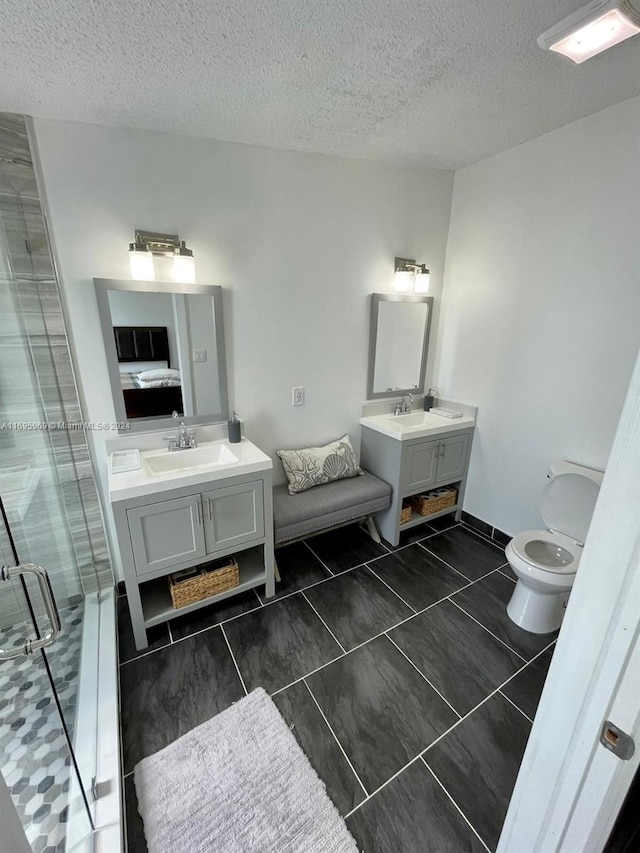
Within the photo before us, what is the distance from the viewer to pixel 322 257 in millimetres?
2344

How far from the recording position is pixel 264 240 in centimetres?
214

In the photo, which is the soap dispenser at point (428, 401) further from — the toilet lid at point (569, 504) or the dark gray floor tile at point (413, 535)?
the toilet lid at point (569, 504)

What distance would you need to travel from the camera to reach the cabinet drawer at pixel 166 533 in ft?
5.53

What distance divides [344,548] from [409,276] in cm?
202

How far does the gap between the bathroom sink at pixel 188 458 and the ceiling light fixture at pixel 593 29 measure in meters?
2.06

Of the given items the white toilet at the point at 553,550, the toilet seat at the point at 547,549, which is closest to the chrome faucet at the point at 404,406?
the white toilet at the point at 553,550

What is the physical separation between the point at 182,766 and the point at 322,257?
261cm

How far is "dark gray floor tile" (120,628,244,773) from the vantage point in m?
1.45

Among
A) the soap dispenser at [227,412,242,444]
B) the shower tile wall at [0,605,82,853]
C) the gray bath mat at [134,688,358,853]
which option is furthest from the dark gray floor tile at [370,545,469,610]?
the shower tile wall at [0,605,82,853]

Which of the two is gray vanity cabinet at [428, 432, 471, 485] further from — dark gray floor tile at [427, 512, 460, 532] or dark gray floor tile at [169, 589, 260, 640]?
dark gray floor tile at [169, 589, 260, 640]

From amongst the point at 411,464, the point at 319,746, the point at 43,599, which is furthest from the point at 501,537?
the point at 43,599

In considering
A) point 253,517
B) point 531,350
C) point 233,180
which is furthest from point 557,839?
point 233,180

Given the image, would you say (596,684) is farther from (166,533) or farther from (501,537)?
(501,537)

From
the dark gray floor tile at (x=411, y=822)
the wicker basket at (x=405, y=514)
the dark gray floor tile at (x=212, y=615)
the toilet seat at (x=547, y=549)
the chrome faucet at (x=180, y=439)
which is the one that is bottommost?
the dark gray floor tile at (x=212, y=615)
